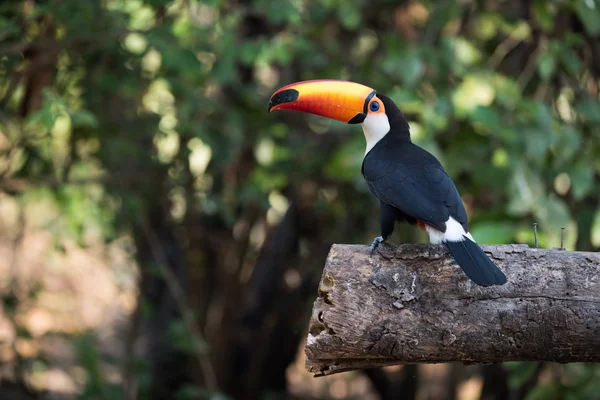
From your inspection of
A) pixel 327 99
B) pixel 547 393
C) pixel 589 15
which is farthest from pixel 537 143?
pixel 547 393

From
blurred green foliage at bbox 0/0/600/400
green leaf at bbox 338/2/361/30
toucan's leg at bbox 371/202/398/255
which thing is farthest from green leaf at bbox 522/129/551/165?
green leaf at bbox 338/2/361/30

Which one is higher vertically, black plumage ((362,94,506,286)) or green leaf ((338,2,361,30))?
black plumage ((362,94,506,286))

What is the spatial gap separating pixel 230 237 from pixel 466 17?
2.35m

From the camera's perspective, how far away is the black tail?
225cm

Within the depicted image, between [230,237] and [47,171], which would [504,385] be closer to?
[230,237]

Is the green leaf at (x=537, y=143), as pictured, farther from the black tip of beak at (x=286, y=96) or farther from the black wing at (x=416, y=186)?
the black tip of beak at (x=286, y=96)

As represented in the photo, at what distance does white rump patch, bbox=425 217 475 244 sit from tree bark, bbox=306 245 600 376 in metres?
0.18

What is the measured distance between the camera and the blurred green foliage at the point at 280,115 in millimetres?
3977

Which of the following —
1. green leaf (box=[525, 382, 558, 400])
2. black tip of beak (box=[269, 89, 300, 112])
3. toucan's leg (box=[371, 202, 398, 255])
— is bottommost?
green leaf (box=[525, 382, 558, 400])

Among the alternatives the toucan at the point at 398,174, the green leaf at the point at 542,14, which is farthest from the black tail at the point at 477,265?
the green leaf at the point at 542,14

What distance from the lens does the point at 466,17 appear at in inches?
214

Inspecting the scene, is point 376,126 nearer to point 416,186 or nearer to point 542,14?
point 416,186

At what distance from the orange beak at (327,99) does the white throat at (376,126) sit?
37 millimetres

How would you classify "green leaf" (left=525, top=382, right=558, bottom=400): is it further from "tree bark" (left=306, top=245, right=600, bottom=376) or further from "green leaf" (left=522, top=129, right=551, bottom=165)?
"tree bark" (left=306, top=245, right=600, bottom=376)
